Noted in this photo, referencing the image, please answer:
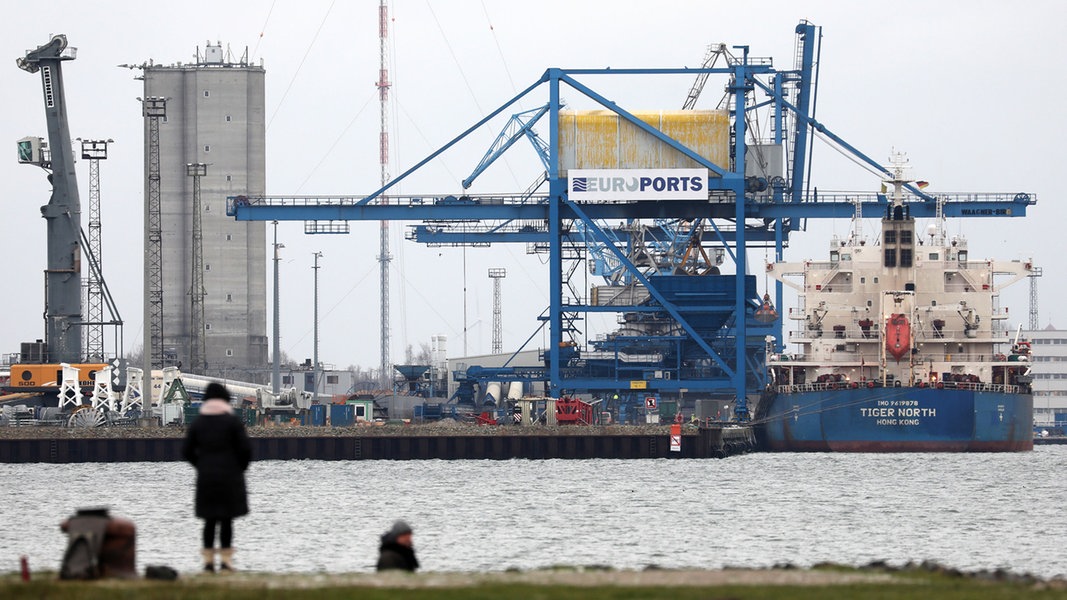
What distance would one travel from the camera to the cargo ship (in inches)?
3305

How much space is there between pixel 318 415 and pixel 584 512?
44173mm

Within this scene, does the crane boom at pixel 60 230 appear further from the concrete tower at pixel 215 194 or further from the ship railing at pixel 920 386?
the concrete tower at pixel 215 194

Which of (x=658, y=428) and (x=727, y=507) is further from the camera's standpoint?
(x=658, y=428)

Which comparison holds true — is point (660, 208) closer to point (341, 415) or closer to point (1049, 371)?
point (341, 415)

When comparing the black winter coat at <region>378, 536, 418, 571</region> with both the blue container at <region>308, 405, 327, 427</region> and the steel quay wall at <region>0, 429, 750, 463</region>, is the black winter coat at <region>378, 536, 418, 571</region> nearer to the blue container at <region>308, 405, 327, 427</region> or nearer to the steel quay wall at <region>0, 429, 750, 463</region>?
the steel quay wall at <region>0, 429, 750, 463</region>

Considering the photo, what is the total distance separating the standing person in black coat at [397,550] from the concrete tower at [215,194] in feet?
398

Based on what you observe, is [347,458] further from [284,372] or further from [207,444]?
[284,372]

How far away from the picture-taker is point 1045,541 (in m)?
41.1

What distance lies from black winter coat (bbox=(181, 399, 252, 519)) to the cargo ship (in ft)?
220

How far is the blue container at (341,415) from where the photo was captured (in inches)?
3585

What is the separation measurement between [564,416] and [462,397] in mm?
27852

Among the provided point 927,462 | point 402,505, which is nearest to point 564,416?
point 927,462

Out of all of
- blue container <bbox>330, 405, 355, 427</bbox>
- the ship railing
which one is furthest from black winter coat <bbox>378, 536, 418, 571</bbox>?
blue container <bbox>330, 405, 355, 427</bbox>

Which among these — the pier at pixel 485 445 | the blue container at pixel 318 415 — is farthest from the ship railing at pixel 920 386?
the blue container at pixel 318 415
